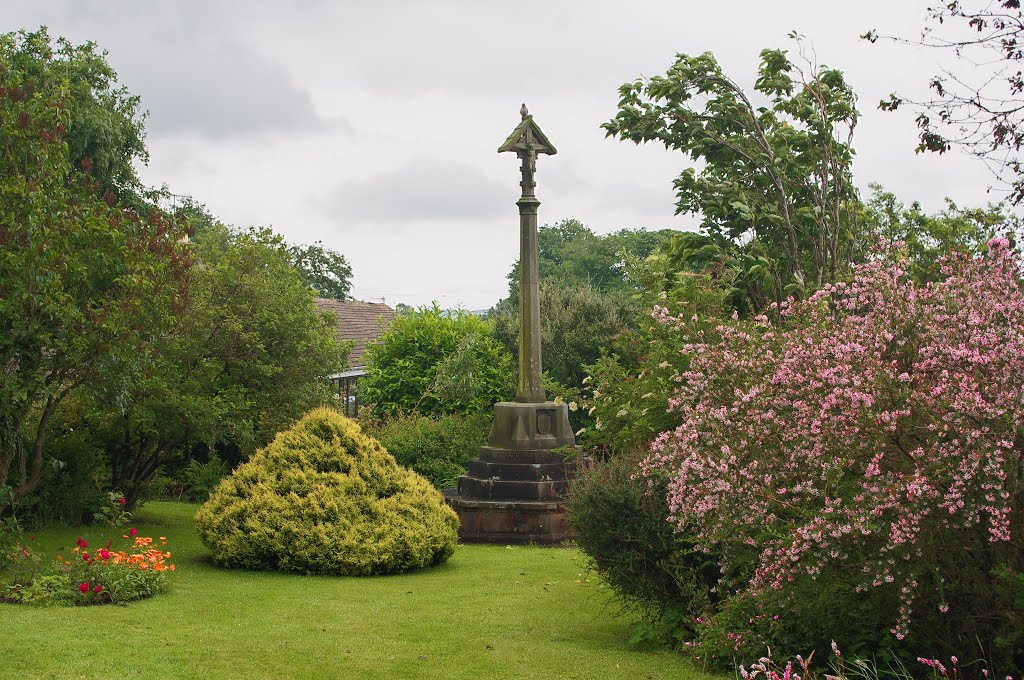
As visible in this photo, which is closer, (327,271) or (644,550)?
(644,550)

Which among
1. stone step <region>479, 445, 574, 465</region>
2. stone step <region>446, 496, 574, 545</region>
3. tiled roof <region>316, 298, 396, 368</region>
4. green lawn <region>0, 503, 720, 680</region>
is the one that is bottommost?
green lawn <region>0, 503, 720, 680</region>

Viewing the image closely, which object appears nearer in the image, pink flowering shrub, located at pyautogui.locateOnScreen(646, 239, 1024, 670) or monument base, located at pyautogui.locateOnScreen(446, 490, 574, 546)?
pink flowering shrub, located at pyautogui.locateOnScreen(646, 239, 1024, 670)

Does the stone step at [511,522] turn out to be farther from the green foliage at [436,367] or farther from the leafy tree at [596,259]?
the leafy tree at [596,259]

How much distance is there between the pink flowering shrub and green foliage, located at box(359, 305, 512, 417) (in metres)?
15.3

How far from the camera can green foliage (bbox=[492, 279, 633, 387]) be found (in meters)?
23.5

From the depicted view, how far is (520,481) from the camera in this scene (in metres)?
14.9

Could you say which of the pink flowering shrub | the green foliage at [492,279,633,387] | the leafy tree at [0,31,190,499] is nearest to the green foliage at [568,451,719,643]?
the pink flowering shrub

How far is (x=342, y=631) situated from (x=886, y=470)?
15.4ft

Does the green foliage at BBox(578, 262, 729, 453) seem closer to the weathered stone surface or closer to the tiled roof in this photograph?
the weathered stone surface

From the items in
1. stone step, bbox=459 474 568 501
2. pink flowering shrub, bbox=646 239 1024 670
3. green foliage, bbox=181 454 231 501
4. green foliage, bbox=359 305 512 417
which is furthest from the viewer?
green foliage, bbox=359 305 512 417

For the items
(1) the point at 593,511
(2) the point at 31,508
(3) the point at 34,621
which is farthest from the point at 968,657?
(2) the point at 31,508

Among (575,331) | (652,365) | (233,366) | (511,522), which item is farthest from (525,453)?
(575,331)

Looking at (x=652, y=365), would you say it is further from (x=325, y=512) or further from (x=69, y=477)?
(x=69, y=477)

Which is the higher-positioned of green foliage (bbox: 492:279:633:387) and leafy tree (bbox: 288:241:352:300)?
leafy tree (bbox: 288:241:352:300)
